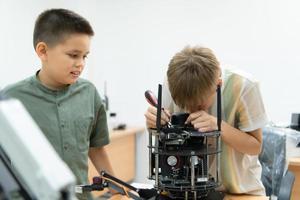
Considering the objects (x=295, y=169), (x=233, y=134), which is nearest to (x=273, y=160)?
(x=295, y=169)

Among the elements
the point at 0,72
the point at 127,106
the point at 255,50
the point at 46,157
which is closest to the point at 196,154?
the point at 46,157

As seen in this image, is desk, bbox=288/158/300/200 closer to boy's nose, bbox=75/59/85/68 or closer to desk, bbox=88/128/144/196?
boy's nose, bbox=75/59/85/68

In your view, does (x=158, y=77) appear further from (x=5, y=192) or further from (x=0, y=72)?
(x=5, y=192)

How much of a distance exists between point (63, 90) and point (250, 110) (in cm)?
60

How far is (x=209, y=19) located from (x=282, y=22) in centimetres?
68

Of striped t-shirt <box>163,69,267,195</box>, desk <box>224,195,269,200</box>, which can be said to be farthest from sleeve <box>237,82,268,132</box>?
desk <box>224,195,269,200</box>

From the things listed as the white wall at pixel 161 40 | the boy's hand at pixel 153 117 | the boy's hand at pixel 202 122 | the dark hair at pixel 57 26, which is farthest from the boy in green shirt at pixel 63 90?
the white wall at pixel 161 40

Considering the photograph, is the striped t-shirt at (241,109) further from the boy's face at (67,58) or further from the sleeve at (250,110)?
the boy's face at (67,58)

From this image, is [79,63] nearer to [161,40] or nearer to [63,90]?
[63,90]

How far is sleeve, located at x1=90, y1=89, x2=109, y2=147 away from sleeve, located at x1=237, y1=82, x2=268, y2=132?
0.45 m

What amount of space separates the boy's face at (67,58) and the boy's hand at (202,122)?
362 mm

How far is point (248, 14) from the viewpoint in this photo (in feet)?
12.1

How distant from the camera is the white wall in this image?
3336 millimetres

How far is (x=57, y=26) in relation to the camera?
1187 mm
